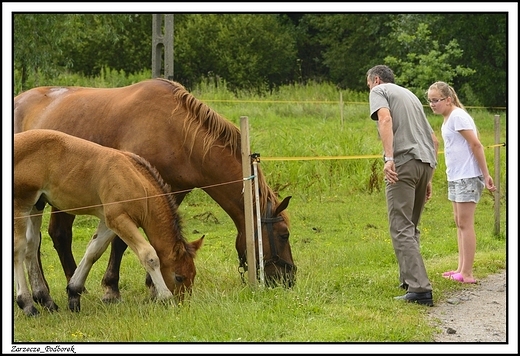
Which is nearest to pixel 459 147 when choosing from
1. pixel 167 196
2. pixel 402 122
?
pixel 402 122

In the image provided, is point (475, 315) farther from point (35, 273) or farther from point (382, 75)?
point (35, 273)

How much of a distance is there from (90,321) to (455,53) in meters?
20.4

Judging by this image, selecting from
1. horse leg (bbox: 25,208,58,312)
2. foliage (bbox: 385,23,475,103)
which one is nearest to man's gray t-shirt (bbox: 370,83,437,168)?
horse leg (bbox: 25,208,58,312)

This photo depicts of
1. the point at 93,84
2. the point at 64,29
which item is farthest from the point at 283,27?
the point at 64,29

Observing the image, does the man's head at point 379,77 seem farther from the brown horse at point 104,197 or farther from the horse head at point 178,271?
the horse head at point 178,271

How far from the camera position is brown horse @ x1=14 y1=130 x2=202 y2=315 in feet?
22.1

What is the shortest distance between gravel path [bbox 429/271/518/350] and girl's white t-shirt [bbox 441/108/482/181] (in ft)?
3.55

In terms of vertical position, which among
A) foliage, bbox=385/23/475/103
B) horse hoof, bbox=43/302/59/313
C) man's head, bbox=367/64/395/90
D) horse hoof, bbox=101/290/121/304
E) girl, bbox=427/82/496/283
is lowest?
horse hoof, bbox=43/302/59/313

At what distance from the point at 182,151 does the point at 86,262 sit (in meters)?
1.39

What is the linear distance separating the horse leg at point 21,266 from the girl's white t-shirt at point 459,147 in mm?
3867

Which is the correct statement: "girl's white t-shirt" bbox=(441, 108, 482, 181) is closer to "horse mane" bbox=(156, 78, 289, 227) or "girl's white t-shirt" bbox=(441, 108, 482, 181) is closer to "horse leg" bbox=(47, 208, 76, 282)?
"horse mane" bbox=(156, 78, 289, 227)

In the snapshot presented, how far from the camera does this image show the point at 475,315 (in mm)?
6578

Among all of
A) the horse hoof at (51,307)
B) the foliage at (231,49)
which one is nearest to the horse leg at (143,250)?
the horse hoof at (51,307)

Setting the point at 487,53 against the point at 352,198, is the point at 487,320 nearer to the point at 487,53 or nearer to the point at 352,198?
the point at 352,198
